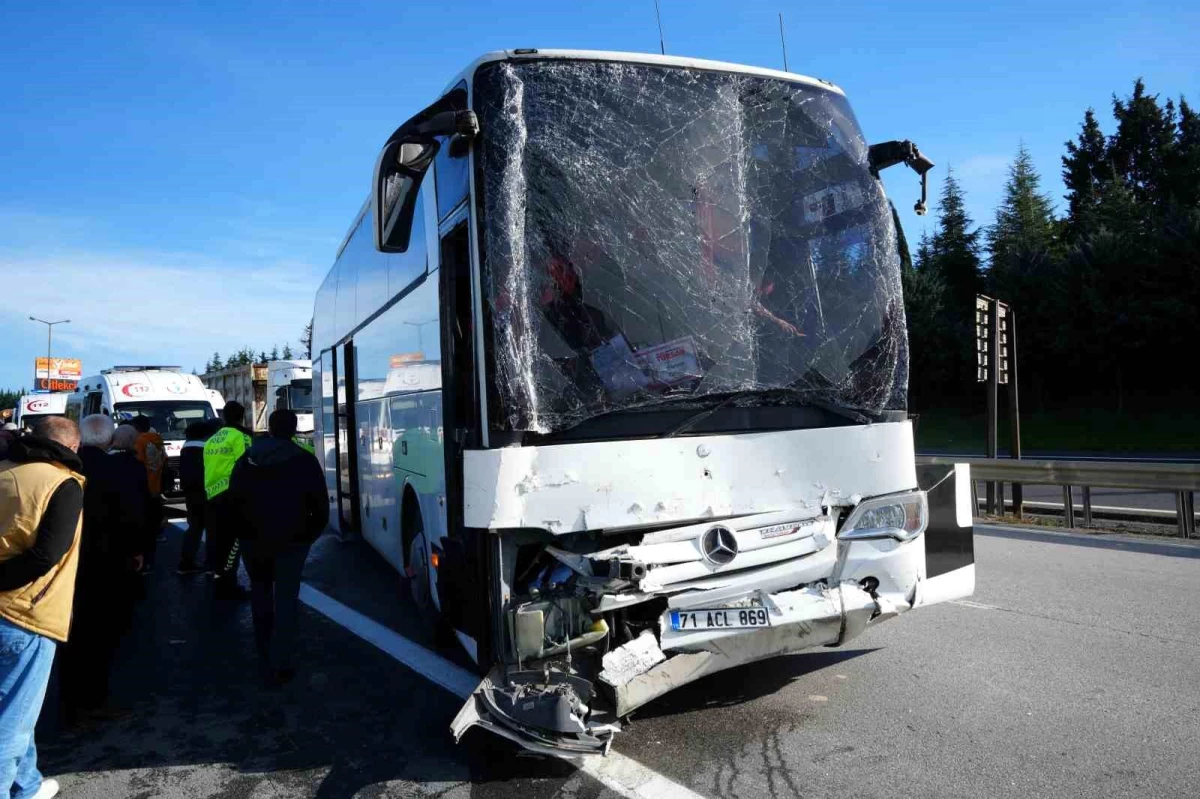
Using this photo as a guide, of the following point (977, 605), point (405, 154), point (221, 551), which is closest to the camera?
point (405, 154)

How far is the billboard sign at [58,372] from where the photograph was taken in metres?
74.2

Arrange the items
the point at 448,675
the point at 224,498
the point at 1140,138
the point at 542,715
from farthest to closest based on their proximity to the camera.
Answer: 1. the point at 1140,138
2. the point at 224,498
3. the point at 448,675
4. the point at 542,715

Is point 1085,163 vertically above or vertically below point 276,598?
above

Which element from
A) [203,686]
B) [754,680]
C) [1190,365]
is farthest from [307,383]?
[1190,365]

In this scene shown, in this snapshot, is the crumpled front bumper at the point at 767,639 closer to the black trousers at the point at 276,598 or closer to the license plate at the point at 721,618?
the license plate at the point at 721,618

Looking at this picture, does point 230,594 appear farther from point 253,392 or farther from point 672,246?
point 253,392

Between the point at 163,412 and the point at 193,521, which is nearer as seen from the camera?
the point at 193,521

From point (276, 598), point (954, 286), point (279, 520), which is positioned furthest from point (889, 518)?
point (954, 286)

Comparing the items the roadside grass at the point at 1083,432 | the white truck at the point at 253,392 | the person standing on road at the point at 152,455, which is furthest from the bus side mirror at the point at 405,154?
the roadside grass at the point at 1083,432

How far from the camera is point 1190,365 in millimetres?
37094

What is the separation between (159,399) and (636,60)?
1892 cm

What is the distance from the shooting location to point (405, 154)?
194 inches

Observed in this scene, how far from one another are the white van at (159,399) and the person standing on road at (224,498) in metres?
11.6

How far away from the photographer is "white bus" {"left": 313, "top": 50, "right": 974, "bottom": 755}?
4.43 meters
